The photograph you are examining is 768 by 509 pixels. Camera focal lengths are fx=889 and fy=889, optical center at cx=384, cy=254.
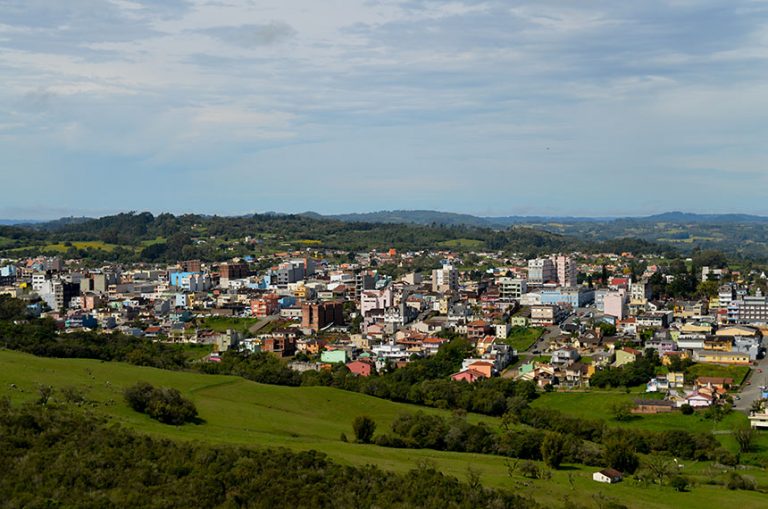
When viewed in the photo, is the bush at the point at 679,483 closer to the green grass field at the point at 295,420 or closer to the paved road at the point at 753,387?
the green grass field at the point at 295,420

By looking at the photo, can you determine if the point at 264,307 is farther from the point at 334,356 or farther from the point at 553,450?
the point at 553,450

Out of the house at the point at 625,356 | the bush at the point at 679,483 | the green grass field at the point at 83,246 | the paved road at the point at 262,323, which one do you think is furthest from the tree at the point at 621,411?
the green grass field at the point at 83,246

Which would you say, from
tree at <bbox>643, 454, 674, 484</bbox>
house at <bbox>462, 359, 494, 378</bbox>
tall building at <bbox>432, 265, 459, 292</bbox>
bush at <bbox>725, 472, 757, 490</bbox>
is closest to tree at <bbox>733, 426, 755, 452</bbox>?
tree at <bbox>643, 454, 674, 484</bbox>

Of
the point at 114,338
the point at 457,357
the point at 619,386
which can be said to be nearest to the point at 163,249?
the point at 114,338

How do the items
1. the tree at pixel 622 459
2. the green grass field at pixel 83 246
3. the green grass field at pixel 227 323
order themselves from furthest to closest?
the green grass field at pixel 83 246
the green grass field at pixel 227 323
the tree at pixel 622 459

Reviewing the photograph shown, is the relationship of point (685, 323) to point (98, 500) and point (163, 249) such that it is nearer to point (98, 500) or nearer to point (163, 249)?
point (98, 500)
